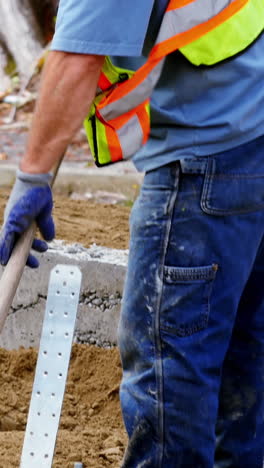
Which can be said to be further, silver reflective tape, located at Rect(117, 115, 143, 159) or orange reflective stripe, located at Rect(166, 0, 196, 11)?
silver reflective tape, located at Rect(117, 115, 143, 159)

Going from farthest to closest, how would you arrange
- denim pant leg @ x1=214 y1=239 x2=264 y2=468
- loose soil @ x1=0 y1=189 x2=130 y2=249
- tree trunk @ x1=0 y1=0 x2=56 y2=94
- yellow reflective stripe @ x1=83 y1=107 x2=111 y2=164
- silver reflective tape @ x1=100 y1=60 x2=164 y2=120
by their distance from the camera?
tree trunk @ x1=0 y1=0 x2=56 y2=94 → loose soil @ x1=0 y1=189 x2=130 y2=249 → denim pant leg @ x1=214 y1=239 x2=264 y2=468 → yellow reflective stripe @ x1=83 y1=107 x2=111 y2=164 → silver reflective tape @ x1=100 y1=60 x2=164 y2=120

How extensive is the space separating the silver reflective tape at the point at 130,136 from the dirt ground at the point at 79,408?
57.0 inches

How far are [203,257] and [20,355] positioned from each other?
1.90 m

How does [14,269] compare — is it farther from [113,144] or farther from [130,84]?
[130,84]

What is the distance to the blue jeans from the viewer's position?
2.98 metres

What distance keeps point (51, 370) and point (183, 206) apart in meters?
0.92

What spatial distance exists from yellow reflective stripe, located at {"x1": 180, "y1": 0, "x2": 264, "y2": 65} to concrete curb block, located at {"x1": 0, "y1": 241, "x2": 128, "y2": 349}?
190 cm

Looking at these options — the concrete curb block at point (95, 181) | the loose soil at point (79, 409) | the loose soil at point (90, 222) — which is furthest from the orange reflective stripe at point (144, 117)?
the concrete curb block at point (95, 181)

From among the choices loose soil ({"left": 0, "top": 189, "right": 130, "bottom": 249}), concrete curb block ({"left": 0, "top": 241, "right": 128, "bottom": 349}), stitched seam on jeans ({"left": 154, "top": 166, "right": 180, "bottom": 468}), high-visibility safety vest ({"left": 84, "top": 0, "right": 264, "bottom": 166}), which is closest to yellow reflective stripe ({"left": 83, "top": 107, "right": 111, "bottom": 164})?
high-visibility safety vest ({"left": 84, "top": 0, "right": 264, "bottom": 166})

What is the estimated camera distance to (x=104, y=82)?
302 centimetres

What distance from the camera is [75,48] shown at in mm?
2717

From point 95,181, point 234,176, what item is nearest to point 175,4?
point 234,176

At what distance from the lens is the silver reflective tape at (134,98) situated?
9.62ft

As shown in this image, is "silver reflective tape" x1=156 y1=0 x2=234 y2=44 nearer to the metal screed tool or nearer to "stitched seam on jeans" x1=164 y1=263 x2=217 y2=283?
Answer: "stitched seam on jeans" x1=164 y1=263 x2=217 y2=283
